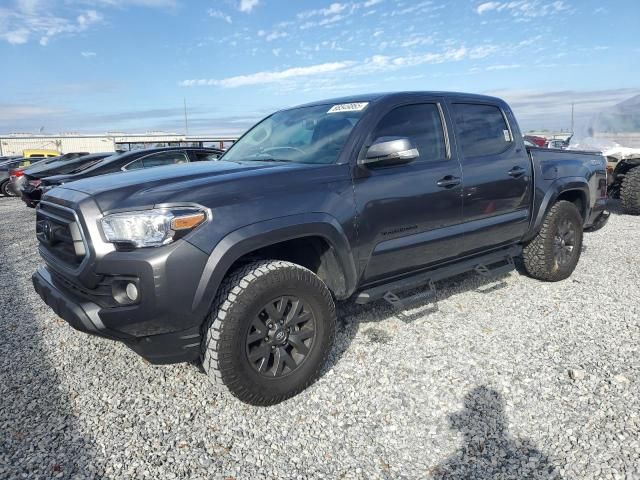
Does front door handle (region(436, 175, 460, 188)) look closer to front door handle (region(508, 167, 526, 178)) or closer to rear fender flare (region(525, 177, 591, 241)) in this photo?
front door handle (region(508, 167, 526, 178))

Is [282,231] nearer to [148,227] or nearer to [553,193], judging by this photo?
[148,227]

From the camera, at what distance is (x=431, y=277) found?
3688 mm

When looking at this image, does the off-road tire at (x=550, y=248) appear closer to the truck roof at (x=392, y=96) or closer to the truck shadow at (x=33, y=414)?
the truck roof at (x=392, y=96)

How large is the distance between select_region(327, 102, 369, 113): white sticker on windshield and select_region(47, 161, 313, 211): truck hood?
70cm

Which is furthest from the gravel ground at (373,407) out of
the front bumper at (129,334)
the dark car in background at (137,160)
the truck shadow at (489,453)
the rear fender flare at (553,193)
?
the dark car in background at (137,160)

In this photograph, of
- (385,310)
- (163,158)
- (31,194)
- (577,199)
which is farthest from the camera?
(31,194)

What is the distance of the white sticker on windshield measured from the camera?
11.3 ft

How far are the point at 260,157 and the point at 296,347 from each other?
1.54m

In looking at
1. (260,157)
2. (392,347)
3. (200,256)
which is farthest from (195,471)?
(260,157)

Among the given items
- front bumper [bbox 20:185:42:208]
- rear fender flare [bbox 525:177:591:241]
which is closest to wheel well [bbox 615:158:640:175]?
rear fender flare [bbox 525:177:591:241]

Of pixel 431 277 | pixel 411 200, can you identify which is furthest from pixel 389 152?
pixel 431 277

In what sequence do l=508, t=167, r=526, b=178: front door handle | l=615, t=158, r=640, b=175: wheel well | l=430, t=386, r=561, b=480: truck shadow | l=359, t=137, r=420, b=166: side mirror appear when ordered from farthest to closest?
l=615, t=158, r=640, b=175: wheel well → l=508, t=167, r=526, b=178: front door handle → l=359, t=137, r=420, b=166: side mirror → l=430, t=386, r=561, b=480: truck shadow

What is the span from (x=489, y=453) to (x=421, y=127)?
2.36 metres

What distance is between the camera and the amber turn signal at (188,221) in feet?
7.81
